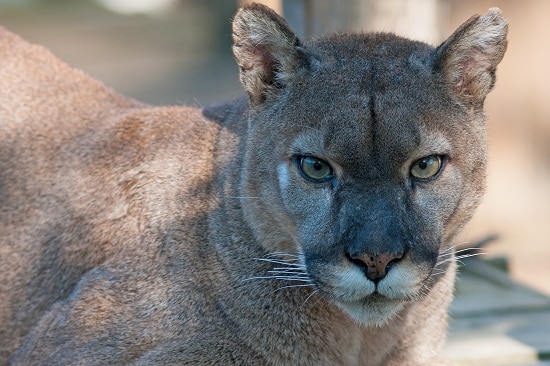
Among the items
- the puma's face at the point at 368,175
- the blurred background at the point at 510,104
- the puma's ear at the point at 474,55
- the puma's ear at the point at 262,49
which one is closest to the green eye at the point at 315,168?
the puma's face at the point at 368,175

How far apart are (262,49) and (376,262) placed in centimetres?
129

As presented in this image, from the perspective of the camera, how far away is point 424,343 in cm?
536

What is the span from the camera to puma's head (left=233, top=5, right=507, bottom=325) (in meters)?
4.35

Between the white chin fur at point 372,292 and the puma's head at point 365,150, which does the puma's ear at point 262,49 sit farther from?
the white chin fur at point 372,292

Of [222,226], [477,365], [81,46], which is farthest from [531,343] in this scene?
[81,46]

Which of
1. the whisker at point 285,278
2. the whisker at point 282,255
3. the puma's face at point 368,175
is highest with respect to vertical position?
the puma's face at point 368,175

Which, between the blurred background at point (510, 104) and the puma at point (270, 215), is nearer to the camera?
the puma at point (270, 215)

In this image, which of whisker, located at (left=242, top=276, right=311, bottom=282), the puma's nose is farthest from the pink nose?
whisker, located at (left=242, top=276, right=311, bottom=282)

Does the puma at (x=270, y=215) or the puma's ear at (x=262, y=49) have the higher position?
the puma's ear at (x=262, y=49)

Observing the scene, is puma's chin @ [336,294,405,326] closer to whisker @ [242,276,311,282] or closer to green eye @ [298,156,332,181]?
whisker @ [242,276,311,282]

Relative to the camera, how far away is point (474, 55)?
4.93 metres

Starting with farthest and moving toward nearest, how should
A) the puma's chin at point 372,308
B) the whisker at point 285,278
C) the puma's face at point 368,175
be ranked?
the whisker at point 285,278 < the puma's chin at point 372,308 < the puma's face at point 368,175

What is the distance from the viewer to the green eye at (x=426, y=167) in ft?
14.9

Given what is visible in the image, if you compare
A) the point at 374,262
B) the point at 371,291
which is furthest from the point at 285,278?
the point at 374,262
